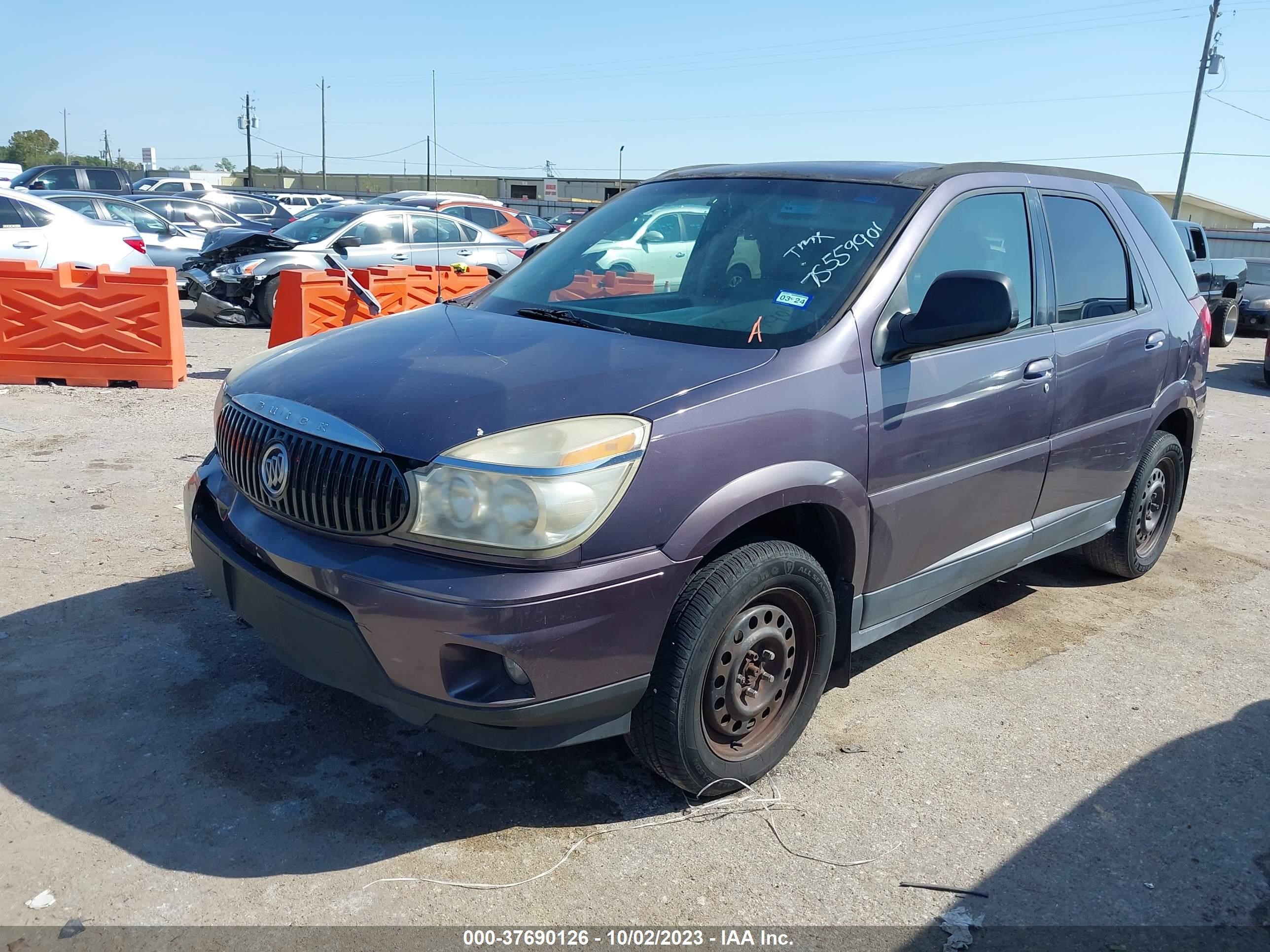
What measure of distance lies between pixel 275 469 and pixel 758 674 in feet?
5.15

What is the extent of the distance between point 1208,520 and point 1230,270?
13467 mm

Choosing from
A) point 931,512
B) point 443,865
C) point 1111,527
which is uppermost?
point 931,512

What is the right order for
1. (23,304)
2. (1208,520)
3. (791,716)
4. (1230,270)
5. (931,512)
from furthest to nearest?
(1230,270)
(23,304)
(1208,520)
(931,512)
(791,716)

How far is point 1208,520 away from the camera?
6762 mm

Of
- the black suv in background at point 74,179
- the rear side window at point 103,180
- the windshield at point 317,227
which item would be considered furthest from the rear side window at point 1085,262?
the rear side window at point 103,180

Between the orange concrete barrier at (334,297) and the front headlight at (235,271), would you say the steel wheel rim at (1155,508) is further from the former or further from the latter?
the front headlight at (235,271)

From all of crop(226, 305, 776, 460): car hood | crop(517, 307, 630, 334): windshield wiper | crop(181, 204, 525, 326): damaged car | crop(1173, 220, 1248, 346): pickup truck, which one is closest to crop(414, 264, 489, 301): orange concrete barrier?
crop(181, 204, 525, 326): damaged car

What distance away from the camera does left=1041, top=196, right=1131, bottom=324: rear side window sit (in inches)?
169

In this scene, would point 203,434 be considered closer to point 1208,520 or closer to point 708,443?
point 708,443

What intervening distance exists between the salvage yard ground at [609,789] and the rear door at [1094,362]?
0.68 metres

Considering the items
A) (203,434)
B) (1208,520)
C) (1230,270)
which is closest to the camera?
(1208,520)

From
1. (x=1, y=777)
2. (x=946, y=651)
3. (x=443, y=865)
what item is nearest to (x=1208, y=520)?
(x=946, y=651)

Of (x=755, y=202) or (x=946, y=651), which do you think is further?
(x=946, y=651)

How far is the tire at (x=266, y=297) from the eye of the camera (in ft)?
42.0
